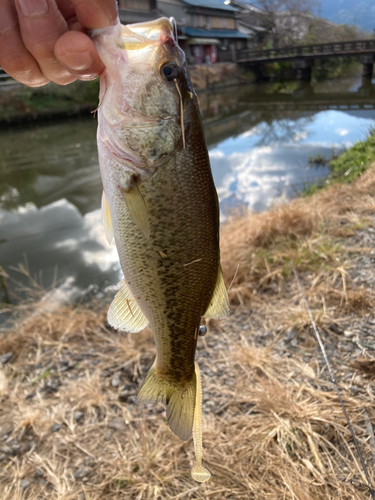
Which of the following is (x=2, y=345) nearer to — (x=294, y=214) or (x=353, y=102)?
(x=294, y=214)

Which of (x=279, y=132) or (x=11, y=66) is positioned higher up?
(x=11, y=66)

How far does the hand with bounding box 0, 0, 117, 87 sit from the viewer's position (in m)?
1.29

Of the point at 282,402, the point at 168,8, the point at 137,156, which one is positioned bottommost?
the point at 282,402

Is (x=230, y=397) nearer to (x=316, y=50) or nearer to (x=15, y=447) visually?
(x=15, y=447)

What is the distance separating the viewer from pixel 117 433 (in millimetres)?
3066

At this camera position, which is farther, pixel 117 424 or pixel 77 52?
pixel 117 424

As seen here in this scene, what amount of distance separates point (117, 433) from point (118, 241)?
2336 millimetres

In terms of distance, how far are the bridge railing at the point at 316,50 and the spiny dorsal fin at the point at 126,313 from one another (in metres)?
36.9

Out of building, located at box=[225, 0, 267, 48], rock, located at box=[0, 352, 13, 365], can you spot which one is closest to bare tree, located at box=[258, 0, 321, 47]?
building, located at box=[225, 0, 267, 48]

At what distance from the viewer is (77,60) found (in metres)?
1.32

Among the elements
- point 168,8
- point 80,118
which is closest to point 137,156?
point 80,118

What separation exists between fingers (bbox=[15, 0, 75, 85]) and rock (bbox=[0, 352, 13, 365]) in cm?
377

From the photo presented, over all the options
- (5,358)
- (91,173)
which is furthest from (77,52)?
(91,173)

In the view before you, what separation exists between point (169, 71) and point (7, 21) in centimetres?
70
